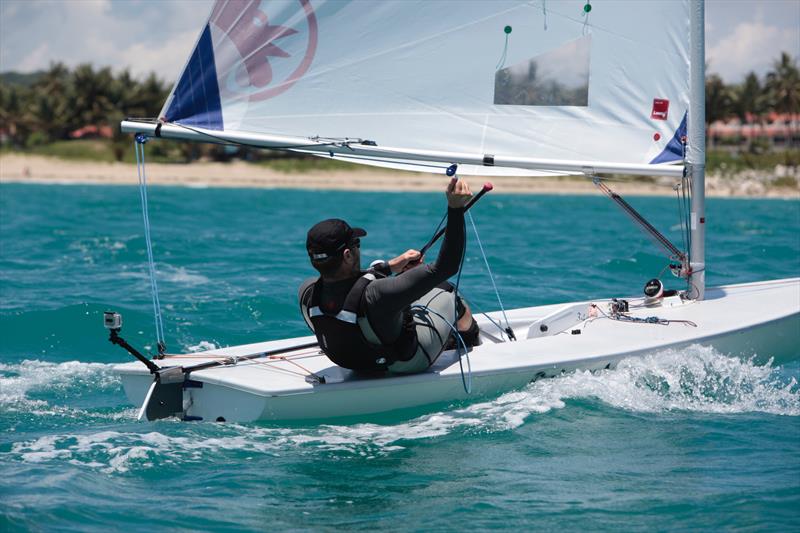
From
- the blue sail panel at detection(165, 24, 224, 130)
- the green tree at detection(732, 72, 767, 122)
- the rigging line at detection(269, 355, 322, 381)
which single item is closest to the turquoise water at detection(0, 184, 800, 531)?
the rigging line at detection(269, 355, 322, 381)

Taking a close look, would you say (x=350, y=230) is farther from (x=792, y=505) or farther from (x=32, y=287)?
(x=32, y=287)

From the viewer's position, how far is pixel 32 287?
1198cm

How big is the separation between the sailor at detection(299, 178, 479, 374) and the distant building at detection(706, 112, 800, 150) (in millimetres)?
62161

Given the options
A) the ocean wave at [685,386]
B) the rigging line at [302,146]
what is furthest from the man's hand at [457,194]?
the ocean wave at [685,386]

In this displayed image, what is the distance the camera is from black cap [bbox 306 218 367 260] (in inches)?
209

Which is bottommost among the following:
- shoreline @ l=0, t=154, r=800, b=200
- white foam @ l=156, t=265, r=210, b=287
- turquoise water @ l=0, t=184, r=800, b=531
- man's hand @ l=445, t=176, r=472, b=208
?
turquoise water @ l=0, t=184, r=800, b=531

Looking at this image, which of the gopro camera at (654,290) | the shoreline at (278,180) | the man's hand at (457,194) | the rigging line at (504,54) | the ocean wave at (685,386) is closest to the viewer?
the man's hand at (457,194)

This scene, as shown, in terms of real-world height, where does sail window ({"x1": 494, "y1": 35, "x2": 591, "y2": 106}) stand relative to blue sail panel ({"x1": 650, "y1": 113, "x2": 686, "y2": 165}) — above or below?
above

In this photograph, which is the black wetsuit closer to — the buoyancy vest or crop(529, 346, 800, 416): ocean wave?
the buoyancy vest

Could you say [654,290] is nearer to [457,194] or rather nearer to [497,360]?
[497,360]

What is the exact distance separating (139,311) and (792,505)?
24.4 feet

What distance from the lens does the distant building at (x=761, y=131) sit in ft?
219

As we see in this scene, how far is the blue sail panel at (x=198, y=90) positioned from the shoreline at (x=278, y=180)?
139ft

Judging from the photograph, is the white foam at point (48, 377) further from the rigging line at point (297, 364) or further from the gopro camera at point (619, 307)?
the gopro camera at point (619, 307)
